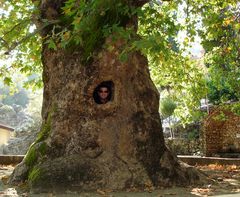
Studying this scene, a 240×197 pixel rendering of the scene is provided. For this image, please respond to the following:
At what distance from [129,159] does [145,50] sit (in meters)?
3.63

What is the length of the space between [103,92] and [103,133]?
1.01 metres

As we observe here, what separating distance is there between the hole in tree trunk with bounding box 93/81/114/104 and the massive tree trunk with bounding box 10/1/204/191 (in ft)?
0.15

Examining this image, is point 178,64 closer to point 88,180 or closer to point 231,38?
point 231,38

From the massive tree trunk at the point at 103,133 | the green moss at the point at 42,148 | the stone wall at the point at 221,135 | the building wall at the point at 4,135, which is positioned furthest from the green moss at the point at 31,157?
the building wall at the point at 4,135

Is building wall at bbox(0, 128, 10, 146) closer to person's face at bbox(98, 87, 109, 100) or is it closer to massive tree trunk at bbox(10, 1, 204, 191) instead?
massive tree trunk at bbox(10, 1, 204, 191)

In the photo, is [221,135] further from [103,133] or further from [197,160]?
[103,133]

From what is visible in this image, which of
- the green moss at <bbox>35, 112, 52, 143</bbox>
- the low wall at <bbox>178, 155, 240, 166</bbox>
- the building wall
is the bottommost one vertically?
the low wall at <bbox>178, 155, 240, 166</bbox>

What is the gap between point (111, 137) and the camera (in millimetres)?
8992

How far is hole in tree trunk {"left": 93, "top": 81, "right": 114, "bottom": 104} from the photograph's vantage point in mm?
9336

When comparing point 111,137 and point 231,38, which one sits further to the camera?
point 231,38

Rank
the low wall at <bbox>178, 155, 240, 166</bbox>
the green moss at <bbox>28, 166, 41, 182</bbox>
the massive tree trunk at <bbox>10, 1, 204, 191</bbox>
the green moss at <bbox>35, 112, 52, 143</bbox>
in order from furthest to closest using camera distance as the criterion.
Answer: the low wall at <bbox>178, 155, 240, 166</bbox> < the green moss at <bbox>35, 112, 52, 143</bbox> < the massive tree trunk at <bbox>10, 1, 204, 191</bbox> < the green moss at <bbox>28, 166, 41, 182</bbox>

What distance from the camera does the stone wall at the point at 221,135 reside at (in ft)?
68.2

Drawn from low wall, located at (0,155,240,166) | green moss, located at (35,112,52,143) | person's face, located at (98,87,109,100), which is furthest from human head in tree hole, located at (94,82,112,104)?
low wall, located at (0,155,240,166)

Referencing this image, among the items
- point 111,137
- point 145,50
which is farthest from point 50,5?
point 145,50
